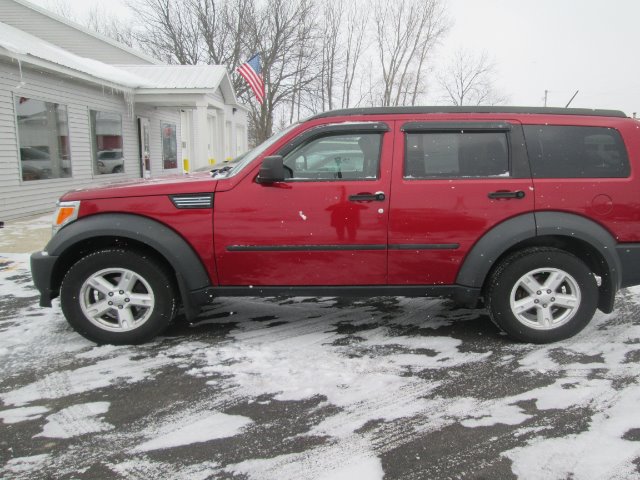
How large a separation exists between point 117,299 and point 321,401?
1.79m

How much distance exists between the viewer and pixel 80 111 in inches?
492

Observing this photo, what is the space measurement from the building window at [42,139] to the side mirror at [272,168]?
29.2ft

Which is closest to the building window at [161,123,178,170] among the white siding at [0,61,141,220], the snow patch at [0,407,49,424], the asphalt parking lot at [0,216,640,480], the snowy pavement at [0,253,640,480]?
the white siding at [0,61,141,220]

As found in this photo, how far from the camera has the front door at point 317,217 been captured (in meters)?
3.62

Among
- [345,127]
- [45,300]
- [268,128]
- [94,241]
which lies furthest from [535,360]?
[268,128]

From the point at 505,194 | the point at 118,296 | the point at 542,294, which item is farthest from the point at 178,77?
the point at 542,294

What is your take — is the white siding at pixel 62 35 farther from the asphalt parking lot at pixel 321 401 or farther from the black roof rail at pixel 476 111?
the black roof rail at pixel 476 111

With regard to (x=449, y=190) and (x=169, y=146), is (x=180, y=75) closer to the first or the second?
(x=169, y=146)

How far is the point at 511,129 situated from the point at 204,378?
283 centimetres

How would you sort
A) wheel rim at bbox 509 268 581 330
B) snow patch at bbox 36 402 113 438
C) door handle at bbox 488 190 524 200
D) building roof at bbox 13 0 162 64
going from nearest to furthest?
snow patch at bbox 36 402 113 438 → door handle at bbox 488 190 524 200 → wheel rim at bbox 509 268 581 330 → building roof at bbox 13 0 162 64

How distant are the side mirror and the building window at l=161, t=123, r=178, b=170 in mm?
15640

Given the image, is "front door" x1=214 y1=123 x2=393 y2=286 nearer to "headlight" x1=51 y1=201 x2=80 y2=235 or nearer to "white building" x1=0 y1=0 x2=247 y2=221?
"headlight" x1=51 y1=201 x2=80 y2=235

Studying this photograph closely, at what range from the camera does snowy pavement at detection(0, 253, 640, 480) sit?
2.37 metres

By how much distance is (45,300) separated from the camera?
3775 mm
